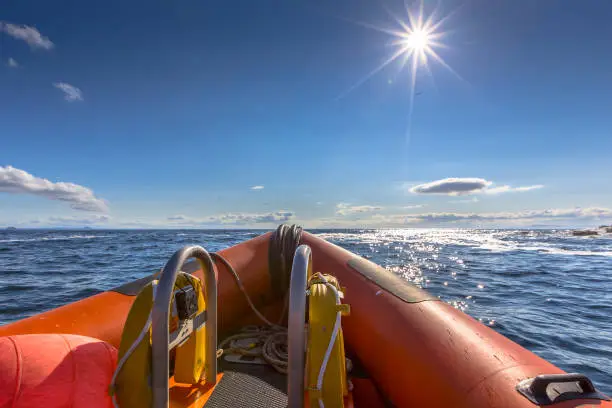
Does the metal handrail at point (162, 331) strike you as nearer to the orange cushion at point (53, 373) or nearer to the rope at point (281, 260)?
the orange cushion at point (53, 373)

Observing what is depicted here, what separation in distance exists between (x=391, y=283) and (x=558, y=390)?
1443 millimetres

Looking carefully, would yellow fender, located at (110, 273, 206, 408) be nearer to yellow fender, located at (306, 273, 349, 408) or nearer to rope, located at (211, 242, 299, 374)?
yellow fender, located at (306, 273, 349, 408)

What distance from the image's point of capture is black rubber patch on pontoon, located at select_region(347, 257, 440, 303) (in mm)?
2621

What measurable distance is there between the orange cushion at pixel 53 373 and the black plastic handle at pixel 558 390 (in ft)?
6.45

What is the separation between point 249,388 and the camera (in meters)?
2.45

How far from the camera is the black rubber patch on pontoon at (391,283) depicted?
2.62 m

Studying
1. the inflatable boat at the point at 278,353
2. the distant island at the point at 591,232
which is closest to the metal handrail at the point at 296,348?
the inflatable boat at the point at 278,353

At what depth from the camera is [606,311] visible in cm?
639

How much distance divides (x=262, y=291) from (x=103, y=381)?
2387 mm

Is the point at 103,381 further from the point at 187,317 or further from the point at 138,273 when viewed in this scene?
the point at 138,273

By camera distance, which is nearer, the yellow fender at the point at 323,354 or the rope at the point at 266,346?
the yellow fender at the point at 323,354

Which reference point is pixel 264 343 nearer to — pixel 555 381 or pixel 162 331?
pixel 162 331

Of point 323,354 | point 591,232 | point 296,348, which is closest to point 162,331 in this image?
point 296,348

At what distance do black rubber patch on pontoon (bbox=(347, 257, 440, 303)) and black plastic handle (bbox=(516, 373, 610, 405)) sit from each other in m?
1.02
